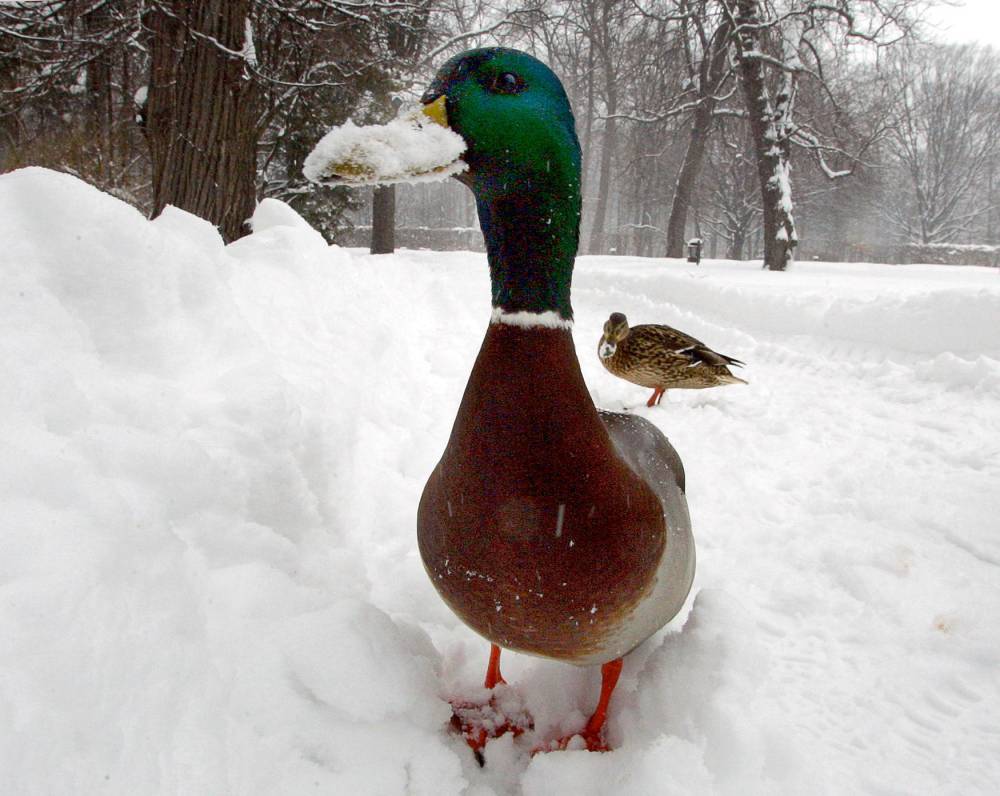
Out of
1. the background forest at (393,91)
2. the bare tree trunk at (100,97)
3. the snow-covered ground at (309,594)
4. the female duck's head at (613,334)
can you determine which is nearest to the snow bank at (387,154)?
the snow-covered ground at (309,594)

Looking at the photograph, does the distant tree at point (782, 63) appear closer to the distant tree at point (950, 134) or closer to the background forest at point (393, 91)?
the background forest at point (393, 91)

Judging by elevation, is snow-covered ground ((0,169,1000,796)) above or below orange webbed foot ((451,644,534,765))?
above

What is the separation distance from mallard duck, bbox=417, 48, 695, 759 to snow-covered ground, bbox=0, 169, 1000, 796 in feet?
1.06

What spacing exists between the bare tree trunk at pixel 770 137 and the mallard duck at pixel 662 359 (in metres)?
9.35

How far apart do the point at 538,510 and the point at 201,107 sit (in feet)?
16.6

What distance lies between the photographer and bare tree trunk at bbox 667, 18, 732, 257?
14.0 metres

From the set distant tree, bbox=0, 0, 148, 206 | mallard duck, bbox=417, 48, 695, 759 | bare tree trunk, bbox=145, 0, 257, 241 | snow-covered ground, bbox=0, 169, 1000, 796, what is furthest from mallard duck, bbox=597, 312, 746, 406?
distant tree, bbox=0, 0, 148, 206

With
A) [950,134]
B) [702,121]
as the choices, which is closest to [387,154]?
[702,121]

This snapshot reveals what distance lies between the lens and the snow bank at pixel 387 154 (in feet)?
3.84

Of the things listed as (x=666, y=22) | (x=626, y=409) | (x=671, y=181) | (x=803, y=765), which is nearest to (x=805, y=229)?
(x=671, y=181)

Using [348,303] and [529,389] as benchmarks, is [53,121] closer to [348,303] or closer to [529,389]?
[348,303]

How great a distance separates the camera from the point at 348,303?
13.9 feet

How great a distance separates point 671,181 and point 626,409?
24650mm

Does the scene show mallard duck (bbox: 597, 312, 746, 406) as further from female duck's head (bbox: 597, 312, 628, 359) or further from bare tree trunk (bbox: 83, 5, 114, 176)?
bare tree trunk (bbox: 83, 5, 114, 176)
